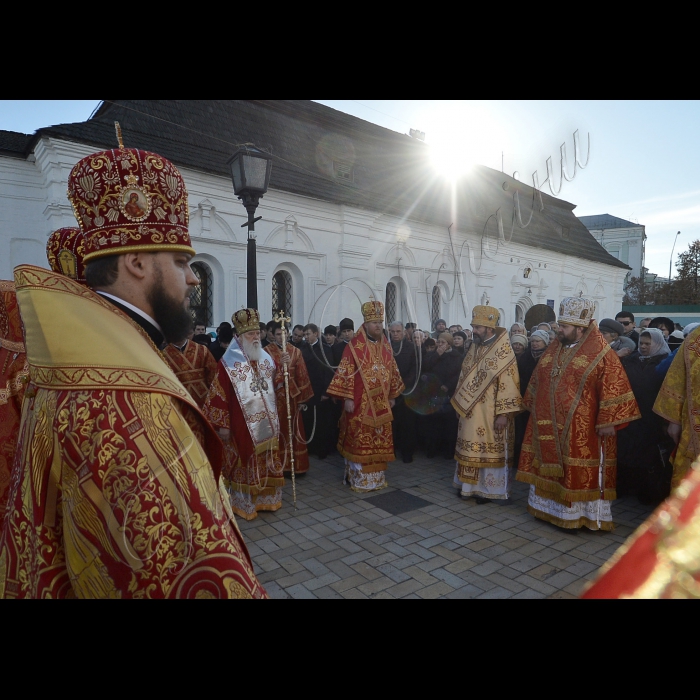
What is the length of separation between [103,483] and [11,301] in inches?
99.2

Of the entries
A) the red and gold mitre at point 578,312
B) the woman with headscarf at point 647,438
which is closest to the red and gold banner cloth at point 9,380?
the red and gold mitre at point 578,312

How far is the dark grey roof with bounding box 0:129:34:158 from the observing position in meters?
8.98

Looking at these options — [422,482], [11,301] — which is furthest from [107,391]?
[422,482]

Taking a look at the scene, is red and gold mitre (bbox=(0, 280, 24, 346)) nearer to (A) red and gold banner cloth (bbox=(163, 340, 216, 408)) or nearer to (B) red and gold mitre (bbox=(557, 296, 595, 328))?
(A) red and gold banner cloth (bbox=(163, 340, 216, 408))

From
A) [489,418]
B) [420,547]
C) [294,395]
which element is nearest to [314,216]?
[294,395]

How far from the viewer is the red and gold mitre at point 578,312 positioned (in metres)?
4.68

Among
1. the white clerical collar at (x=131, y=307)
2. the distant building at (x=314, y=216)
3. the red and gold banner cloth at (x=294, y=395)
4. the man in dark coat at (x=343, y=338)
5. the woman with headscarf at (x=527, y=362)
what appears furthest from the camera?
the distant building at (x=314, y=216)

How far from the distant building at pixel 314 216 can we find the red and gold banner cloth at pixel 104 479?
6884 mm

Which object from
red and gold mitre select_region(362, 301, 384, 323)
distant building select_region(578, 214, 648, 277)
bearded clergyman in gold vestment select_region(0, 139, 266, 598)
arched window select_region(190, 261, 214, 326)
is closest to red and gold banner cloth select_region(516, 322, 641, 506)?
red and gold mitre select_region(362, 301, 384, 323)

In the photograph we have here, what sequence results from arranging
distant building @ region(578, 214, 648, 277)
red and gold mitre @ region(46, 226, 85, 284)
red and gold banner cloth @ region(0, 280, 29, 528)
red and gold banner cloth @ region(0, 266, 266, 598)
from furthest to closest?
distant building @ region(578, 214, 648, 277) → red and gold banner cloth @ region(0, 280, 29, 528) → red and gold mitre @ region(46, 226, 85, 284) → red and gold banner cloth @ region(0, 266, 266, 598)

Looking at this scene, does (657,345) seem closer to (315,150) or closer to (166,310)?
(166,310)

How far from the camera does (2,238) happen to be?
29.2 ft

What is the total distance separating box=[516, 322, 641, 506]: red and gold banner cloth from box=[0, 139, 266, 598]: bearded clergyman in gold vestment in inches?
165

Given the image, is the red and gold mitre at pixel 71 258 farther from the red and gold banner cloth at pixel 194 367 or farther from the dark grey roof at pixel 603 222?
the dark grey roof at pixel 603 222
